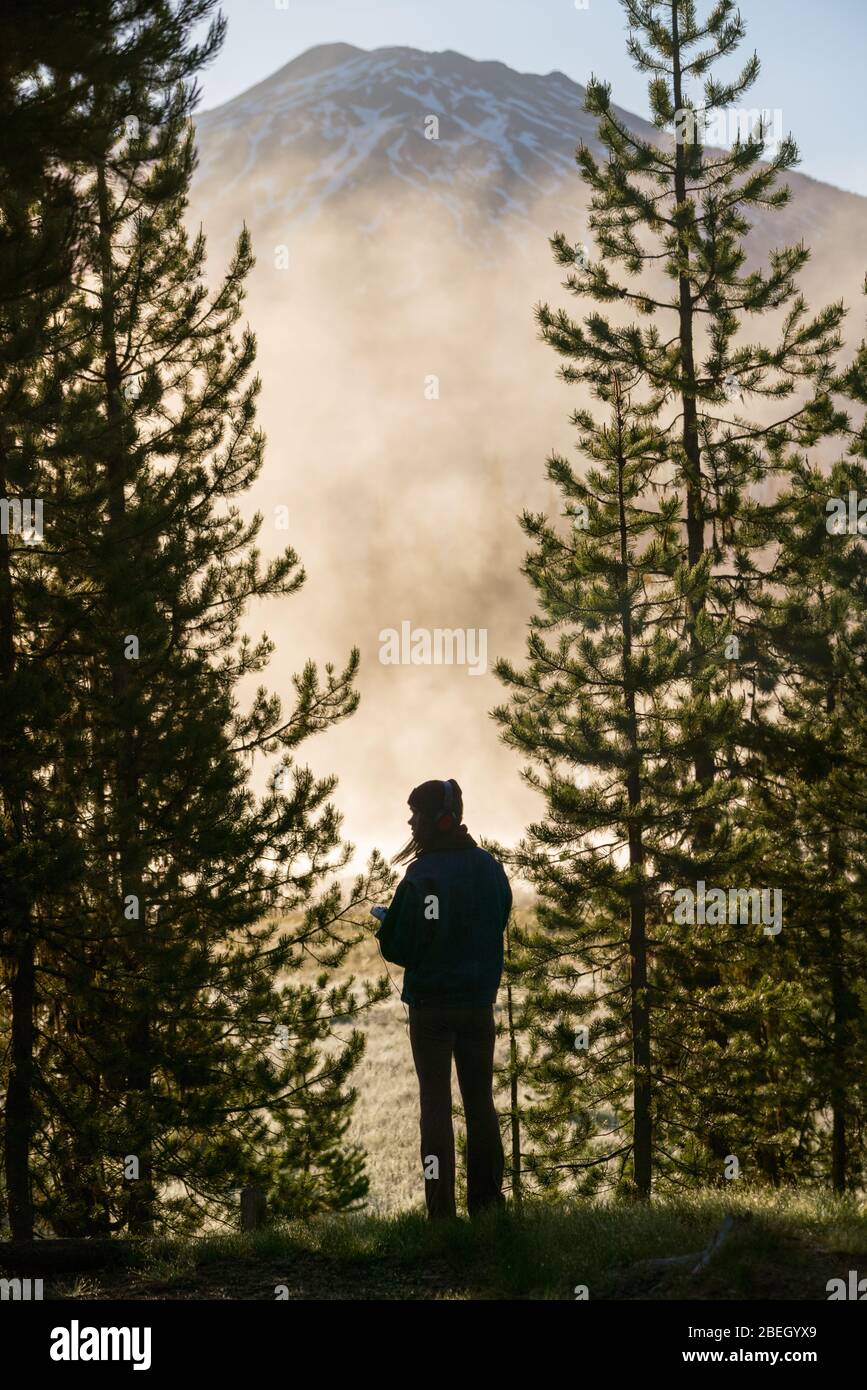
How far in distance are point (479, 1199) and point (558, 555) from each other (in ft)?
31.3

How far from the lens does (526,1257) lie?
5352 mm

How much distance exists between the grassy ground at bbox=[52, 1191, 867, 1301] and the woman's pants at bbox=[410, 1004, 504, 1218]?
26cm

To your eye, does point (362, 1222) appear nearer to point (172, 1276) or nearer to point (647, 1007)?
point (172, 1276)

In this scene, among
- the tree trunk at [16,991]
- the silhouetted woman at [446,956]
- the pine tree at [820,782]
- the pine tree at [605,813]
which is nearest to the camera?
the silhouetted woman at [446,956]

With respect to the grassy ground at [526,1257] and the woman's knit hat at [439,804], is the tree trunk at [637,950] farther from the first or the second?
the woman's knit hat at [439,804]

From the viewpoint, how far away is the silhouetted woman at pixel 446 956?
229 inches

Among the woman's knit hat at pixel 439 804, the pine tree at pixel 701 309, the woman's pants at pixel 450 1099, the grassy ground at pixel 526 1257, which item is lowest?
the grassy ground at pixel 526 1257

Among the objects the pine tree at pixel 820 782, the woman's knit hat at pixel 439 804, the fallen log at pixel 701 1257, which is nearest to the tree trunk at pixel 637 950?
the pine tree at pixel 820 782

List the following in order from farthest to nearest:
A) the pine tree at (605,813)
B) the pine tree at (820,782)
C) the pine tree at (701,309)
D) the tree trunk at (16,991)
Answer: the pine tree at (701,309) < the pine tree at (820,782) < the pine tree at (605,813) < the tree trunk at (16,991)

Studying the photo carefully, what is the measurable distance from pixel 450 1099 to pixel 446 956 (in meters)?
0.77

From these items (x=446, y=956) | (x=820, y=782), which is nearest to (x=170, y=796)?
(x=446, y=956)

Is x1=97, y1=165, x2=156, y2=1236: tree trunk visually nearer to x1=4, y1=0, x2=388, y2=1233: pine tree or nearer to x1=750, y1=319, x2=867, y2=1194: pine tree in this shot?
x1=4, y1=0, x2=388, y2=1233: pine tree

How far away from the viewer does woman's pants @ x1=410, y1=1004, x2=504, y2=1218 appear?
5.86 m
